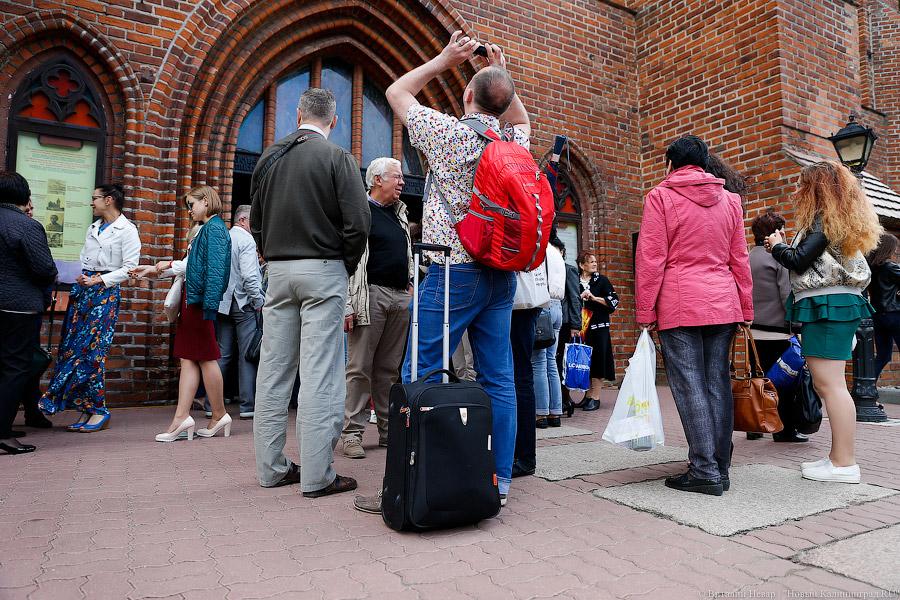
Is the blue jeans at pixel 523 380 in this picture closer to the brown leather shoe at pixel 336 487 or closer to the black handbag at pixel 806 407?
the brown leather shoe at pixel 336 487

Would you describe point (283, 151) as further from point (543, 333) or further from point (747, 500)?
point (747, 500)

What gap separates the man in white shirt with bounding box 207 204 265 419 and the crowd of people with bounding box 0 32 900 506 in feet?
2.98

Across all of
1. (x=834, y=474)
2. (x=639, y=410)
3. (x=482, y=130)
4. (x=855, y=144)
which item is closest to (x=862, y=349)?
(x=855, y=144)

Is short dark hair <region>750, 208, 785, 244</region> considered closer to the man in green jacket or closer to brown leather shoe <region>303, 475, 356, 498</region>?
the man in green jacket

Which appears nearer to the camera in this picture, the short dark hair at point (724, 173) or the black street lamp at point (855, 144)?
the short dark hair at point (724, 173)

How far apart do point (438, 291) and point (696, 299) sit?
1438 millimetres

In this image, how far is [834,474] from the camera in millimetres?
3369

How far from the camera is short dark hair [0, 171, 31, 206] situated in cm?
438

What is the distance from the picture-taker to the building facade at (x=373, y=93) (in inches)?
240

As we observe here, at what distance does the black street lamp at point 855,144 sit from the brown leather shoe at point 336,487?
6674 millimetres

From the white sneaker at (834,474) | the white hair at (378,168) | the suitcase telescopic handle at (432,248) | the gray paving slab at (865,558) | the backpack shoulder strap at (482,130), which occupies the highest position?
the white hair at (378,168)

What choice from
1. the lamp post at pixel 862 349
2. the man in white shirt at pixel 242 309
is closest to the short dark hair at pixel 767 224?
the lamp post at pixel 862 349

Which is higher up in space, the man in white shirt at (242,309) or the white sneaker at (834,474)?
the man in white shirt at (242,309)

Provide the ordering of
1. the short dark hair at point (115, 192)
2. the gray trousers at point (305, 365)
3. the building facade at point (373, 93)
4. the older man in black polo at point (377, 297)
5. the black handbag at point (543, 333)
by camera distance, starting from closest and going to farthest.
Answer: the gray trousers at point (305, 365) → the older man in black polo at point (377, 297) → the black handbag at point (543, 333) → the short dark hair at point (115, 192) → the building facade at point (373, 93)
